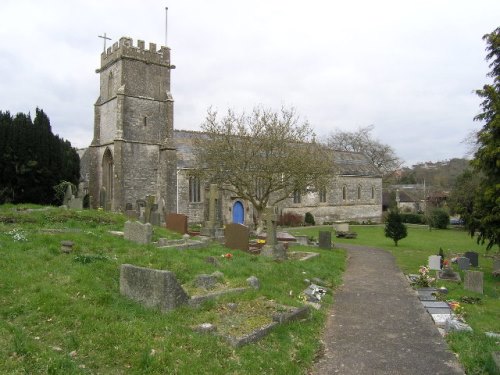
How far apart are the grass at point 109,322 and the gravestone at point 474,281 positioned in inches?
184

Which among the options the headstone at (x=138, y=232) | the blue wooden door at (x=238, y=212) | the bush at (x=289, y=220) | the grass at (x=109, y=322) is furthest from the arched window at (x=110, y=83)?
the grass at (x=109, y=322)

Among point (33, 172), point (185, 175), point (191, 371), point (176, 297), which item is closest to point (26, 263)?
point (176, 297)

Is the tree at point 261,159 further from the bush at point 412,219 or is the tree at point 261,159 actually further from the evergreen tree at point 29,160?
the bush at point 412,219

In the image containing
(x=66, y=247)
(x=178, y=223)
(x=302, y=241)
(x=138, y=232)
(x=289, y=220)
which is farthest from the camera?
(x=289, y=220)

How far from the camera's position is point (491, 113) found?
14.5 meters

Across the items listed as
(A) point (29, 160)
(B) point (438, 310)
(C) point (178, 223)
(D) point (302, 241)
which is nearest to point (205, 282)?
(B) point (438, 310)

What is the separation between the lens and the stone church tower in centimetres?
2811

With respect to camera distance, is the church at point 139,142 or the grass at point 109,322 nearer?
the grass at point 109,322

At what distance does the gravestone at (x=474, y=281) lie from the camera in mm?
11570

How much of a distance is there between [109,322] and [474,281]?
9.97 metres

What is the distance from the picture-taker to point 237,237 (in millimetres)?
14938

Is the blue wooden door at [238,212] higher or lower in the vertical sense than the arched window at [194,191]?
lower

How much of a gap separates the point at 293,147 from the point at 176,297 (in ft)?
58.8

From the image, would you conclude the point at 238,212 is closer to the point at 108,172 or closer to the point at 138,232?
the point at 108,172
